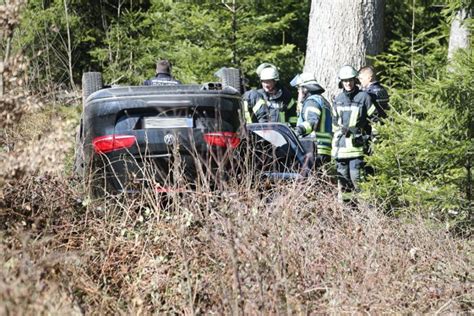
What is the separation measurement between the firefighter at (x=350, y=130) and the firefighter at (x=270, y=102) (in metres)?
0.82

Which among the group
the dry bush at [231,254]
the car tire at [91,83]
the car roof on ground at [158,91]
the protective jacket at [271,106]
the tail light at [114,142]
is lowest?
the dry bush at [231,254]

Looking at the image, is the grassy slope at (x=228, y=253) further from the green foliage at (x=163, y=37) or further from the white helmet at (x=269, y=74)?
the green foliage at (x=163, y=37)

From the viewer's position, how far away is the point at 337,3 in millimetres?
11203

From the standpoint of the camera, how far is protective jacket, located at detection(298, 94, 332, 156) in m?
9.57

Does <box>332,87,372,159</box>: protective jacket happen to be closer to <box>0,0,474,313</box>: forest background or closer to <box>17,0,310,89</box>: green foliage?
<box>0,0,474,313</box>: forest background

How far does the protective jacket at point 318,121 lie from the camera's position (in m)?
9.57

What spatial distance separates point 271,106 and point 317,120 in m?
1.03

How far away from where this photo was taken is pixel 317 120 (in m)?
9.60

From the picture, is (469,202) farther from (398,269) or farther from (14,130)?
(14,130)

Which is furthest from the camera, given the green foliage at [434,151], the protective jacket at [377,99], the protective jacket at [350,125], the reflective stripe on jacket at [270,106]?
the reflective stripe on jacket at [270,106]

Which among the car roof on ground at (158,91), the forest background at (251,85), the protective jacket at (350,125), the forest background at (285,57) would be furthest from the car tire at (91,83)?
the protective jacket at (350,125)

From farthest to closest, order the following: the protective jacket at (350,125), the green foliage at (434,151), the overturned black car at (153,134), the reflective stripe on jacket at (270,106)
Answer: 1. the reflective stripe on jacket at (270,106)
2. the protective jacket at (350,125)
3. the green foliage at (434,151)
4. the overturned black car at (153,134)

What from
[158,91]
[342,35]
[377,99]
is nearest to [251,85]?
[342,35]

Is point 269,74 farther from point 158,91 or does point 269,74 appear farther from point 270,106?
point 158,91
